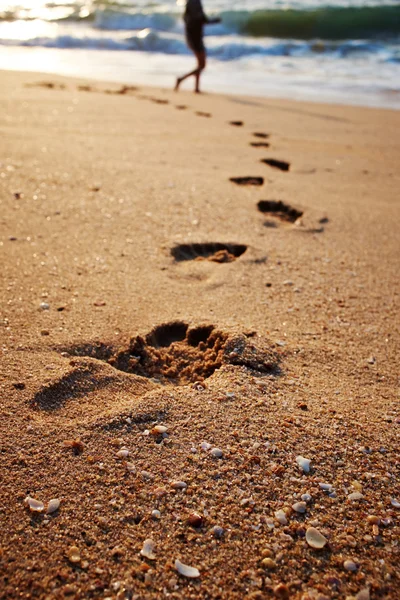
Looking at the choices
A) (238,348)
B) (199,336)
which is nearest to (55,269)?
(199,336)

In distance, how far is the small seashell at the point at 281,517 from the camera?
47.6 inches

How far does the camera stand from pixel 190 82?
299 inches

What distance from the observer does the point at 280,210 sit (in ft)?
9.80

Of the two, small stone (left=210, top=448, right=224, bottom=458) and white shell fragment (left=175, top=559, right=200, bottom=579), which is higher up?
small stone (left=210, top=448, right=224, bottom=458)

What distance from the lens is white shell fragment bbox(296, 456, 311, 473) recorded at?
134 cm

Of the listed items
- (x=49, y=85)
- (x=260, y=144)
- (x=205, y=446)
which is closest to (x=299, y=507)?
(x=205, y=446)

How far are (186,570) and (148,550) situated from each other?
9cm

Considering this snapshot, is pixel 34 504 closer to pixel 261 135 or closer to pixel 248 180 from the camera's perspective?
pixel 248 180

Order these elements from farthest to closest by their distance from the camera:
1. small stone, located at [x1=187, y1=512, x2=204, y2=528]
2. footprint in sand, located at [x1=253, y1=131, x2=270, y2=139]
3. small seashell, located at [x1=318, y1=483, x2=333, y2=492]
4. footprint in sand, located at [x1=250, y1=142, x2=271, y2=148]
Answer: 1. footprint in sand, located at [x1=253, y1=131, x2=270, y2=139]
2. footprint in sand, located at [x1=250, y1=142, x2=271, y2=148]
3. small seashell, located at [x1=318, y1=483, x2=333, y2=492]
4. small stone, located at [x1=187, y1=512, x2=204, y2=528]

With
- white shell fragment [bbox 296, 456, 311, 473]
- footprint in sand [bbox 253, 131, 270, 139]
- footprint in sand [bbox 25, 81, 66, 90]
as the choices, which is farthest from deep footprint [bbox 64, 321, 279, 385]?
footprint in sand [bbox 25, 81, 66, 90]

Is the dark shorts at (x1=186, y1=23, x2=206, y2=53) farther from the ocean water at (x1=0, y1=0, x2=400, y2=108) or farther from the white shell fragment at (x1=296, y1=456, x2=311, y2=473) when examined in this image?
the white shell fragment at (x1=296, y1=456, x2=311, y2=473)

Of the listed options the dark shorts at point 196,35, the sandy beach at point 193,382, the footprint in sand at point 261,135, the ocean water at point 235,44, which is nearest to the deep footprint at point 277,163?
the sandy beach at point 193,382

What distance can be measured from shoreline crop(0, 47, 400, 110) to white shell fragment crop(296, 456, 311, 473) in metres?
5.97

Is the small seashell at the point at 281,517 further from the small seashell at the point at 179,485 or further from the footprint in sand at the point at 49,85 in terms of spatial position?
the footprint in sand at the point at 49,85
